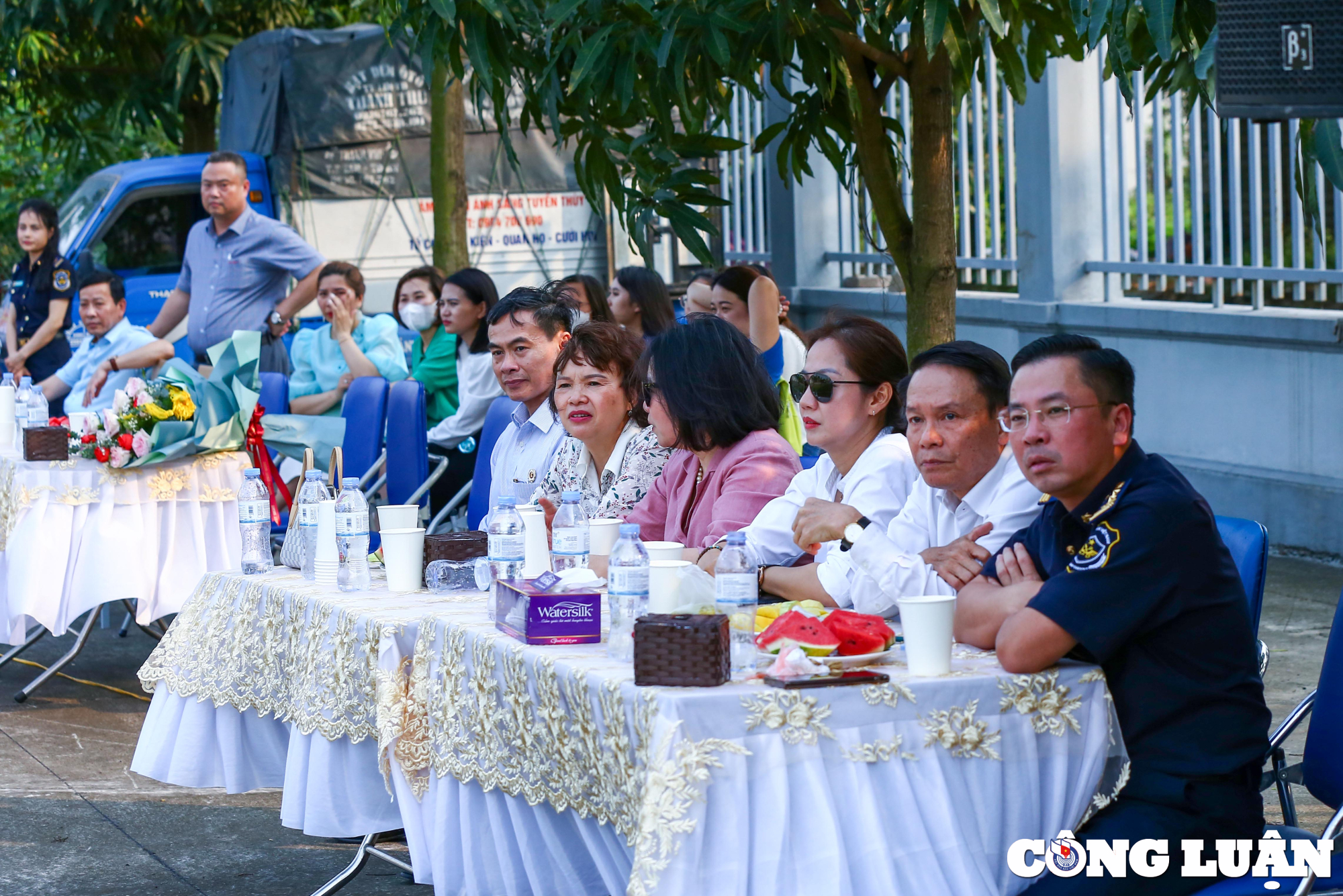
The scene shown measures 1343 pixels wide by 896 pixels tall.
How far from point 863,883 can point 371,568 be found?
1.92 m

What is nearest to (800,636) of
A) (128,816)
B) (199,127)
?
(128,816)

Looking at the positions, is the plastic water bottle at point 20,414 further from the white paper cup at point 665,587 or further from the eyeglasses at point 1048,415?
the eyeglasses at point 1048,415

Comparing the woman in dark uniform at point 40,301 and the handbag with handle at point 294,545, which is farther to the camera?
the woman in dark uniform at point 40,301

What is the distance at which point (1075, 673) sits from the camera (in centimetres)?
279

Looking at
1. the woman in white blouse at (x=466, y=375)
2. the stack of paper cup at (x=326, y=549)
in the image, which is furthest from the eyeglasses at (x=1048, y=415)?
the woman in white blouse at (x=466, y=375)

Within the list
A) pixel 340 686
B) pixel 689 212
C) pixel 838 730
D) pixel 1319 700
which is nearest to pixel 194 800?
pixel 340 686

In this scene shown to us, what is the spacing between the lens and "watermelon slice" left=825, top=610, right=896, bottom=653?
2.89m

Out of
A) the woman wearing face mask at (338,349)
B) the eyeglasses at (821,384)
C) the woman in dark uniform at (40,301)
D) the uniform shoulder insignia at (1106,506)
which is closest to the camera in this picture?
the uniform shoulder insignia at (1106,506)

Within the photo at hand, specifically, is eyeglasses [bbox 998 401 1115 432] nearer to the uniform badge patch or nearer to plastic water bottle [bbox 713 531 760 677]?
the uniform badge patch

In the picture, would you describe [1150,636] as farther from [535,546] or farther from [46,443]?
[46,443]

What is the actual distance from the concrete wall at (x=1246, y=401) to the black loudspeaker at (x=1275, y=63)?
4676mm

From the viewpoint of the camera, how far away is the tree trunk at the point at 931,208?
5.02 m

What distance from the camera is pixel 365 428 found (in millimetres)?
6734

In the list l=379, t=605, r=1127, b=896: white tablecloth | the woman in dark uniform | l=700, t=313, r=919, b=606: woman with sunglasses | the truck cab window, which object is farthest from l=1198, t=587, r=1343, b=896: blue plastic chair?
the truck cab window
